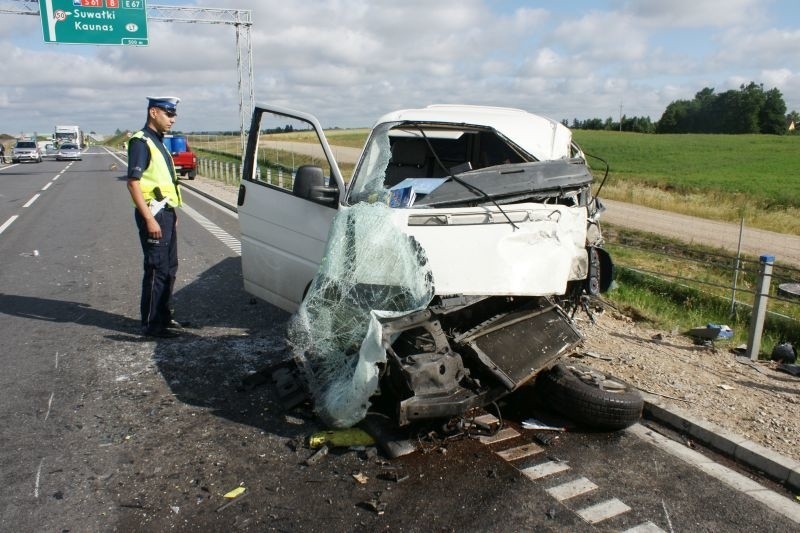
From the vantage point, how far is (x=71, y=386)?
4.68m

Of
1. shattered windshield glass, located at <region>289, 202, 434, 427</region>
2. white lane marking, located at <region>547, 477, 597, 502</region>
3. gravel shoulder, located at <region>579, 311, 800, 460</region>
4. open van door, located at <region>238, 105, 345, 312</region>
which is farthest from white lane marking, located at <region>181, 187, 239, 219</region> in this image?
white lane marking, located at <region>547, 477, 597, 502</region>

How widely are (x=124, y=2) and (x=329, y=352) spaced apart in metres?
23.2

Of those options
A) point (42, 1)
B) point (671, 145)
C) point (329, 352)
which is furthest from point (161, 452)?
point (671, 145)

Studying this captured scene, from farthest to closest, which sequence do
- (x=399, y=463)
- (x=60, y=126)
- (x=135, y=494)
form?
(x=60, y=126) < (x=399, y=463) < (x=135, y=494)

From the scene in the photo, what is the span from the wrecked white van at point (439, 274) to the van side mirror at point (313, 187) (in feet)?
0.04

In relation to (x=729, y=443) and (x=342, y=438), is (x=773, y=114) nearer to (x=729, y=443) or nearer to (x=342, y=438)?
(x=729, y=443)

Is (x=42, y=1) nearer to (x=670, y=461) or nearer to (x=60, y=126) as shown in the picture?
(x=670, y=461)

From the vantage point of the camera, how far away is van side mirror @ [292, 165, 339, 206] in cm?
466

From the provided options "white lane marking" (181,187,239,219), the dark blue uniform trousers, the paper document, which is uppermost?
the paper document

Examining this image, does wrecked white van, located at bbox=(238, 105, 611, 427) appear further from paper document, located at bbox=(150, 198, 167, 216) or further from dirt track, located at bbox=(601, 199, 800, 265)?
dirt track, located at bbox=(601, 199, 800, 265)

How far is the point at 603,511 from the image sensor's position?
3199mm

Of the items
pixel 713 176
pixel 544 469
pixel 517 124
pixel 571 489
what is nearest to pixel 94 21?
pixel 517 124

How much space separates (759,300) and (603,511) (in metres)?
3.79

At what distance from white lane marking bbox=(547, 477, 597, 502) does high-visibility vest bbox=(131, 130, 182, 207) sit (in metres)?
4.15
